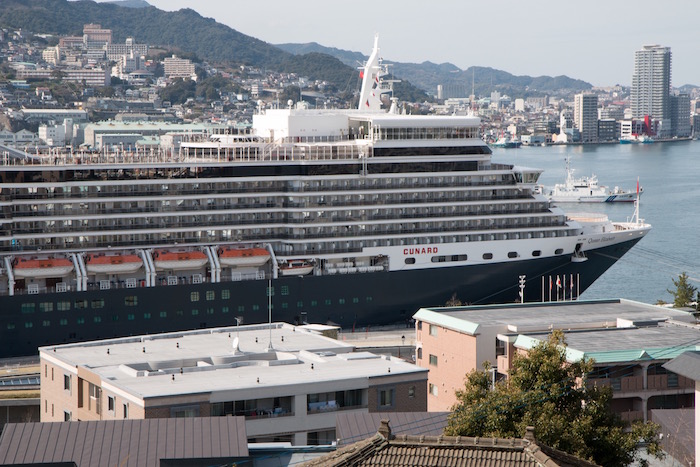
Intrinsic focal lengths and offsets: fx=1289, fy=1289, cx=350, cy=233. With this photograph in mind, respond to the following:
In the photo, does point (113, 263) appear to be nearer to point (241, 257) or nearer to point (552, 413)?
point (241, 257)

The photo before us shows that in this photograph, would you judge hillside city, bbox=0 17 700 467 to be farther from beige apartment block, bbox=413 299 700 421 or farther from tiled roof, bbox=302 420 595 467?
tiled roof, bbox=302 420 595 467

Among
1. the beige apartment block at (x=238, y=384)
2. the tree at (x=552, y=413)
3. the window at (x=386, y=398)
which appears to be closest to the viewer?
the tree at (x=552, y=413)

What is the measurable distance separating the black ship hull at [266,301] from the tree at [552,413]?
20147 millimetres

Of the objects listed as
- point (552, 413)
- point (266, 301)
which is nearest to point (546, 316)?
point (552, 413)

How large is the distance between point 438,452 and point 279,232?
27.3 meters

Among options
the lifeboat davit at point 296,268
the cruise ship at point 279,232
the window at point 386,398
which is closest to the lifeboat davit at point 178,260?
the cruise ship at point 279,232

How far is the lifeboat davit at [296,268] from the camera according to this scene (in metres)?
39.3

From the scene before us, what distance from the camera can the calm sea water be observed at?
56531 mm

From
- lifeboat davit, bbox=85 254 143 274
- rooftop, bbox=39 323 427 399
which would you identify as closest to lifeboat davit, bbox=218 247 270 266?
lifeboat davit, bbox=85 254 143 274

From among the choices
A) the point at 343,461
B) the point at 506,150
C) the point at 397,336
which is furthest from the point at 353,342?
the point at 506,150

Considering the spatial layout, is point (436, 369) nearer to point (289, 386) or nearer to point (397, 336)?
point (289, 386)

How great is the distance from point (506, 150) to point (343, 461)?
182439mm

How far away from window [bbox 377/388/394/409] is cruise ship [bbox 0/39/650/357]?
15.8 metres

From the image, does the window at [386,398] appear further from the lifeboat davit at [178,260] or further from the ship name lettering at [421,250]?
the ship name lettering at [421,250]
